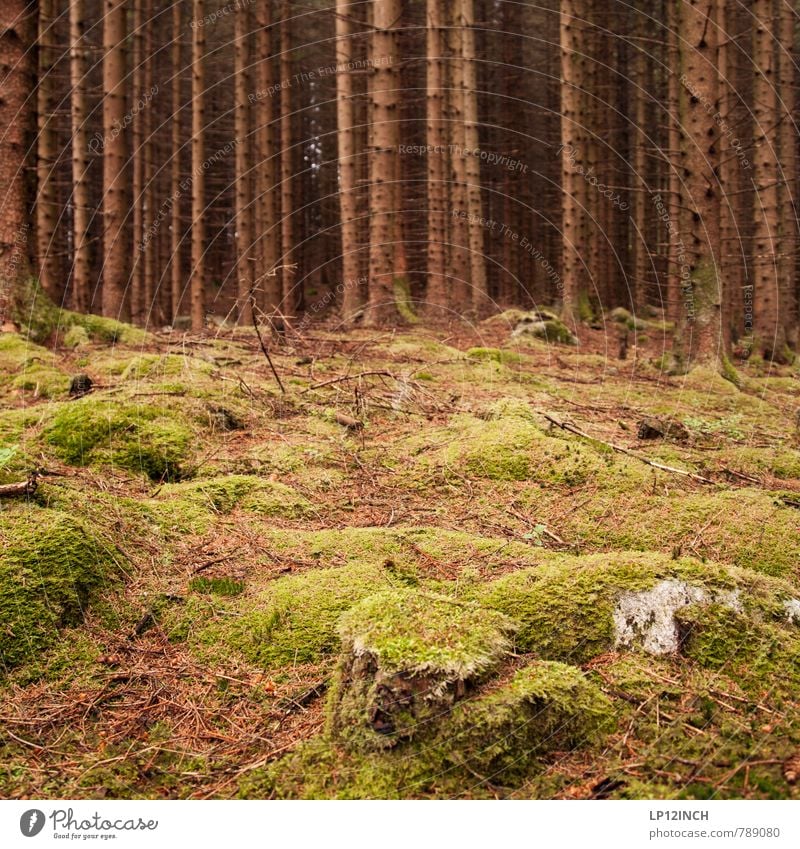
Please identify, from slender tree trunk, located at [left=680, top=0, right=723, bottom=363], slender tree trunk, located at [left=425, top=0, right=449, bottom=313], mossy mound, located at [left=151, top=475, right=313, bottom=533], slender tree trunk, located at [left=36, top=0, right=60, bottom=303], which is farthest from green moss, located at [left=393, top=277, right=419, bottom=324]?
mossy mound, located at [left=151, top=475, right=313, bottom=533]

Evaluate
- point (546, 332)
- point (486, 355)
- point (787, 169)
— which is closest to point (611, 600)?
point (486, 355)

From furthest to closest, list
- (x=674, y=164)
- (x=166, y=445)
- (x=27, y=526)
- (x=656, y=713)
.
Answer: (x=674, y=164)
(x=166, y=445)
(x=27, y=526)
(x=656, y=713)

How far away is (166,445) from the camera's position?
5.16m

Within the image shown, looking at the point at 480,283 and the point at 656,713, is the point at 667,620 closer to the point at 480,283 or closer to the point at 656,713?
the point at 656,713

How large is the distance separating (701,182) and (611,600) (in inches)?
299

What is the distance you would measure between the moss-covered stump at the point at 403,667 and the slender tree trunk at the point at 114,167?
11352 millimetres

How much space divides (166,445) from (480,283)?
1429 centimetres

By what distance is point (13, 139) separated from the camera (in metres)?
7.91

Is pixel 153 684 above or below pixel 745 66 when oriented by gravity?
below

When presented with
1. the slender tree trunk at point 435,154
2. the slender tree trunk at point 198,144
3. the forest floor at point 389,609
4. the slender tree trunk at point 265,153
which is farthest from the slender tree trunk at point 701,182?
the slender tree trunk at point 198,144

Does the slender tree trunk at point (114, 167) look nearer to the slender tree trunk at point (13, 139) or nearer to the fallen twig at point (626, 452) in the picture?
the slender tree trunk at point (13, 139)

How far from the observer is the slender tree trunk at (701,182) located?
9.00m
